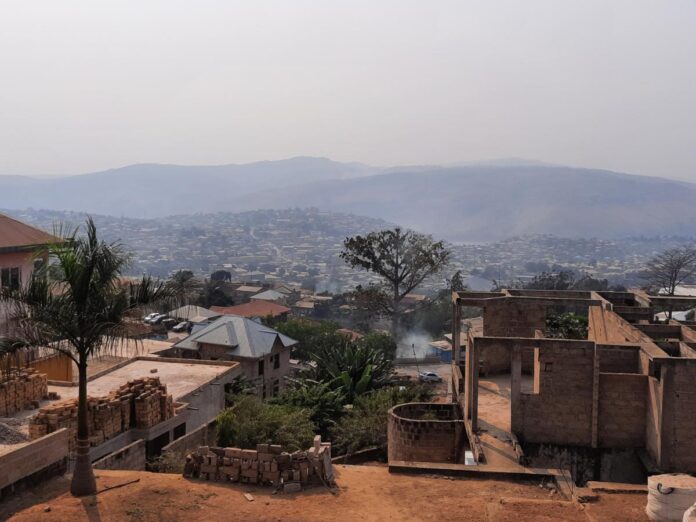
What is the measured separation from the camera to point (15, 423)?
15031 mm

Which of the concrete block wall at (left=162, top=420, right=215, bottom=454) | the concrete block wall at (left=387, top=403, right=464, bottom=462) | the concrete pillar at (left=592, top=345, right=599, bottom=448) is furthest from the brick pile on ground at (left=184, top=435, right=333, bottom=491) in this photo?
the concrete pillar at (left=592, top=345, right=599, bottom=448)

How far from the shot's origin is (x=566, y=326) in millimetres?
23906

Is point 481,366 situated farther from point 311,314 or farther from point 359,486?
point 311,314

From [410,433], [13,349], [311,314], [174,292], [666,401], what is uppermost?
[174,292]

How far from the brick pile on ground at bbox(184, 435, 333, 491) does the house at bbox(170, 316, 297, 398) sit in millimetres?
17338

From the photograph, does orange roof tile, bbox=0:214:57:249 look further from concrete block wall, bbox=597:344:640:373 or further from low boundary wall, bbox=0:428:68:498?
concrete block wall, bbox=597:344:640:373

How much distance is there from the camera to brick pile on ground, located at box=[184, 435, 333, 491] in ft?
38.3

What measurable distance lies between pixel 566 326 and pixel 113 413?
15341mm

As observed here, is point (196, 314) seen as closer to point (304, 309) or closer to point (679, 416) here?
point (304, 309)

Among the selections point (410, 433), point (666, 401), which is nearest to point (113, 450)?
point (410, 433)

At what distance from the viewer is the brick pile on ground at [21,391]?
15.8 m

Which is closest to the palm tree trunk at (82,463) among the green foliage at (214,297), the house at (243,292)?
the green foliage at (214,297)

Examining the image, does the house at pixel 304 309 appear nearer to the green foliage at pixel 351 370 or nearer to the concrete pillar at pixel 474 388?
the green foliage at pixel 351 370

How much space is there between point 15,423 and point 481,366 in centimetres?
1260
